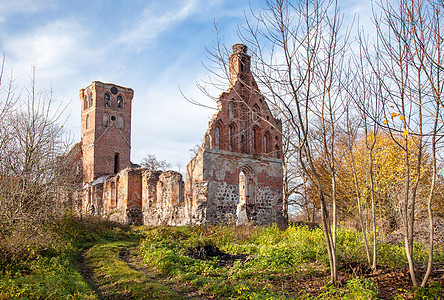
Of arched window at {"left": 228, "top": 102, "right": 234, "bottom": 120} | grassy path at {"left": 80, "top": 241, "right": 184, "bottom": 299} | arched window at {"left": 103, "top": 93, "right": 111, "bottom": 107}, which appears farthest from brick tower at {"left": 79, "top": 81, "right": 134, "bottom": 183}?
grassy path at {"left": 80, "top": 241, "right": 184, "bottom": 299}

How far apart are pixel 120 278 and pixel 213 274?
6.25 ft

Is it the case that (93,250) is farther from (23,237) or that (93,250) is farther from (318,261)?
(318,261)

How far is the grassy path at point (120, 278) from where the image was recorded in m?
6.82

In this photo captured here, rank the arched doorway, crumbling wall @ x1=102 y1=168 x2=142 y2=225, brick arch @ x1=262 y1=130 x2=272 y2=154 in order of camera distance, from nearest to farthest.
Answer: the arched doorway → brick arch @ x1=262 y1=130 x2=272 y2=154 → crumbling wall @ x1=102 y1=168 x2=142 y2=225

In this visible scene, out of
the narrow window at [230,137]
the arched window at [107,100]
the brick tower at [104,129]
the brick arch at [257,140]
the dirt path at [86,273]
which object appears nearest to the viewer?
the dirt path at [86,273]

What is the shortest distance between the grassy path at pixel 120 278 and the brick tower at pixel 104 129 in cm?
2972

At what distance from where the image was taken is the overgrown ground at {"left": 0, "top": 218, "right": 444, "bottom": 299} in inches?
252

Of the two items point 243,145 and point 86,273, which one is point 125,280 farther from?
point 243,145

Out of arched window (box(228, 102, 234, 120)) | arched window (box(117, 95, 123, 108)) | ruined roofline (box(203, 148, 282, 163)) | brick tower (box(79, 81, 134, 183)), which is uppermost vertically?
arched window (box(117, 95, 123, 108))

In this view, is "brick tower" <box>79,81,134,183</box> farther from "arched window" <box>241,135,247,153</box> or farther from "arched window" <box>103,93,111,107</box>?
"arched window" <box>241,135,247,153</box>

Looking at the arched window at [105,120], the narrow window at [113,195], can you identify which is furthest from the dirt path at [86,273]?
the arched window at [105,120]

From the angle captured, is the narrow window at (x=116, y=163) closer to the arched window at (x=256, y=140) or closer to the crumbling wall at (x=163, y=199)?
the crumbling wall at (x=163, y=199)

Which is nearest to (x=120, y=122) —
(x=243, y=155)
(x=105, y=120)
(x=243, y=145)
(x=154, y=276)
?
(x=105, y=120)

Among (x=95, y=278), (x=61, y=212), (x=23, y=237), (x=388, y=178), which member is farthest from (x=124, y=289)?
(x=388, y=178)
